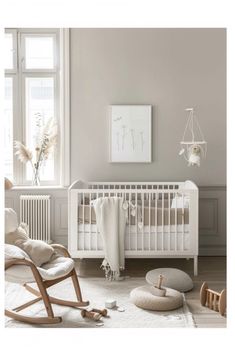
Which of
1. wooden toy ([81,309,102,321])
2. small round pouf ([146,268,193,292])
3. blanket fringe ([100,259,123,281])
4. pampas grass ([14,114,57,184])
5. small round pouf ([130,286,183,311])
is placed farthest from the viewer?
pampas grass ([14,114,57,184])

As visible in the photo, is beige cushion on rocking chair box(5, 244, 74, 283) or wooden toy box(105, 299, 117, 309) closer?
beige cushion on rocking chair box(5, 244, 74, 283)

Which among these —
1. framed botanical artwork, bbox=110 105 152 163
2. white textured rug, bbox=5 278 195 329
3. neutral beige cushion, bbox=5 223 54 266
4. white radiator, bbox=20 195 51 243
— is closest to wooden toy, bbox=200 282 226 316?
white textured rug, bbox=5 278 195 329

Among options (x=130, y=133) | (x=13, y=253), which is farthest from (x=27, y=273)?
(x=130, y=133)

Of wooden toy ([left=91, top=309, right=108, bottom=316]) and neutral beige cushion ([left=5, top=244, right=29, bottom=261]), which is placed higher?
neutral beige cushion ([left=5, top=244, right=29, bottom=261])

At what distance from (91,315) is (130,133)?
91.6 inches

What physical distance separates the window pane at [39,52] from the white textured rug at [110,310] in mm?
2388

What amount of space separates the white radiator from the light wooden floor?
23.7 inches

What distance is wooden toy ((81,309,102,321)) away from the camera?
2.70 metres

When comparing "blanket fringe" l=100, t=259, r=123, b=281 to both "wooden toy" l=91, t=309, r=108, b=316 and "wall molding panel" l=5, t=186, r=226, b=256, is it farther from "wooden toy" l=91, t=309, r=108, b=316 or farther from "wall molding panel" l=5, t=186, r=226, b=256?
"wall molding panel" l=5, t=186, r=226, b=256

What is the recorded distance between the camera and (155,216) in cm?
371

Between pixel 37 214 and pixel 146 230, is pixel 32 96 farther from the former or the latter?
pixel 146 230
